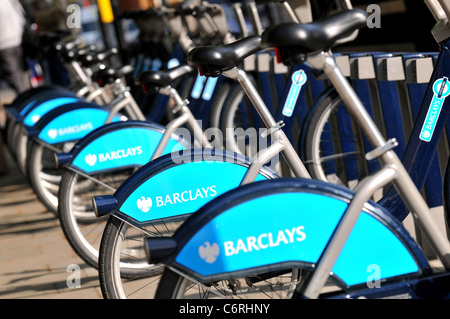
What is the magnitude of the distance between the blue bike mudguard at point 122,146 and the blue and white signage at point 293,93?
1.78 ft

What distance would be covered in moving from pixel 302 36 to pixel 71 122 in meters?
3.26

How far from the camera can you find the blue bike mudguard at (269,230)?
2.08 metres

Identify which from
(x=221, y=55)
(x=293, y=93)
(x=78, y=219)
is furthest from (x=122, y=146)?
(x=221, y=55)

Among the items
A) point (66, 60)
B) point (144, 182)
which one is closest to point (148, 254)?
point (144, 182)

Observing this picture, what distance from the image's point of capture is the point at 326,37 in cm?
212

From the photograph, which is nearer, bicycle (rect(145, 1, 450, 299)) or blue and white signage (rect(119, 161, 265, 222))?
bicycle (rect(145, 1, 450, 299))

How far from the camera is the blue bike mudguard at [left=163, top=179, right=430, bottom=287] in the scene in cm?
208

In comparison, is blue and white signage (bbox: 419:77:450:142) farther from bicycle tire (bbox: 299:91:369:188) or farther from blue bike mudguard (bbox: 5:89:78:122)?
blue bike mudguard (bbox: 5:89:78:122)

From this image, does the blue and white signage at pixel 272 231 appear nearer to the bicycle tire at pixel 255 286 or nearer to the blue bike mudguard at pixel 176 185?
the bicycle tire at pixel 255 286

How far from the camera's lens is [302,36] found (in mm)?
2082

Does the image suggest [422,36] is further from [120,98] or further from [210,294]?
[210,294]

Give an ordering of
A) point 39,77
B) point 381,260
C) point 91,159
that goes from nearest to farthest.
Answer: point 381,260
point 91,159
point 39,77

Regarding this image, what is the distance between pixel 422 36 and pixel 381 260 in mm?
3640

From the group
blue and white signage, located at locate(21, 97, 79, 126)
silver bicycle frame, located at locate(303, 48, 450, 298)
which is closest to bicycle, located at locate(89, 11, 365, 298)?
silver bicycle frame, located at locate(303, 48, 450, 298)
